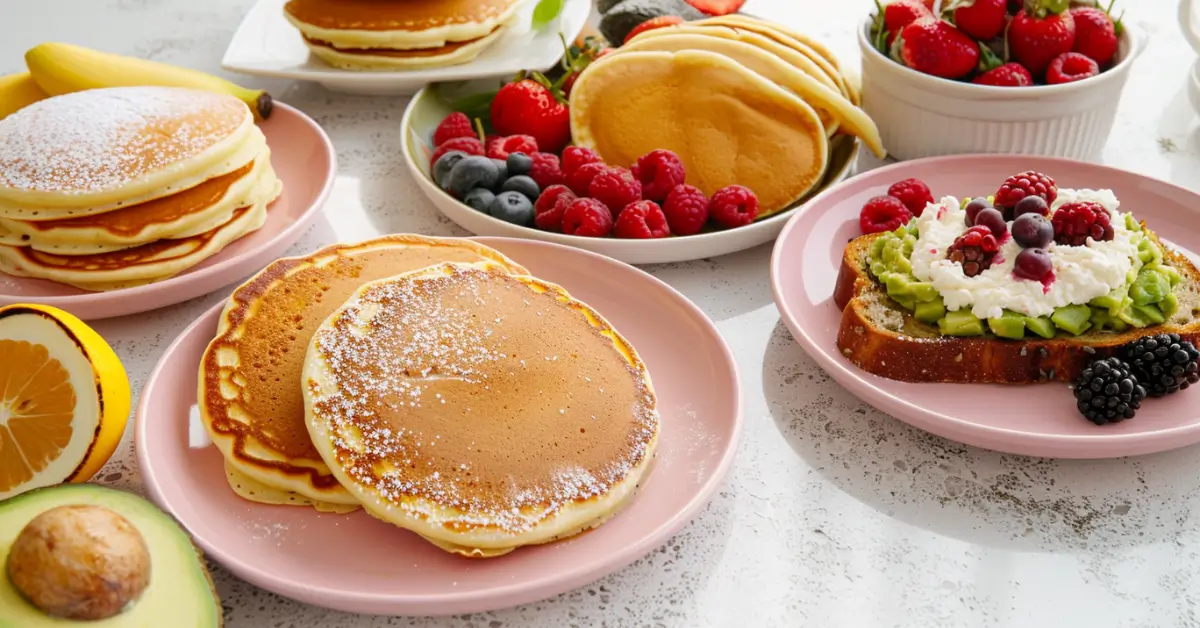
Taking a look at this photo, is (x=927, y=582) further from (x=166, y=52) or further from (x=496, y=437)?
(x=166, y=52)

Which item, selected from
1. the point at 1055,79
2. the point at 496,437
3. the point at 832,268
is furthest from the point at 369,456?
the point at 1055,79

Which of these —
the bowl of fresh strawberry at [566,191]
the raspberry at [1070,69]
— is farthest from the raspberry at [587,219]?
the raspberry at [1070,69]

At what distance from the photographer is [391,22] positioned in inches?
85.8

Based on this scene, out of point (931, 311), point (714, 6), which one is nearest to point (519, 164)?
point (931, 311)

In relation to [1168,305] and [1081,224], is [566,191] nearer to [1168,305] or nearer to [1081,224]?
[1081,224]

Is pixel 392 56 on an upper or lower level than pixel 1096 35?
lower

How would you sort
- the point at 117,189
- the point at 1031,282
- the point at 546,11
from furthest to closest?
1. the point at 546,11
2. the point at 117,189
3. the point at 1031,282

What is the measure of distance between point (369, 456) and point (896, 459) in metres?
0.72

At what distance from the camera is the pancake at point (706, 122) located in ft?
6.10

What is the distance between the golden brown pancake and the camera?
2.18 meters

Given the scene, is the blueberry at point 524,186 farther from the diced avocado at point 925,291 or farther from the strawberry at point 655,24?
the diced avocado at point 925,291

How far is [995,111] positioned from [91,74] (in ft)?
6.05

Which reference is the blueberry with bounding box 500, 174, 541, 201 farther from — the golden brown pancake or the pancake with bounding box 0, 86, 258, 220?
the golden brown pancake

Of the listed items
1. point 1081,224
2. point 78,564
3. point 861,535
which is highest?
point 78,564
